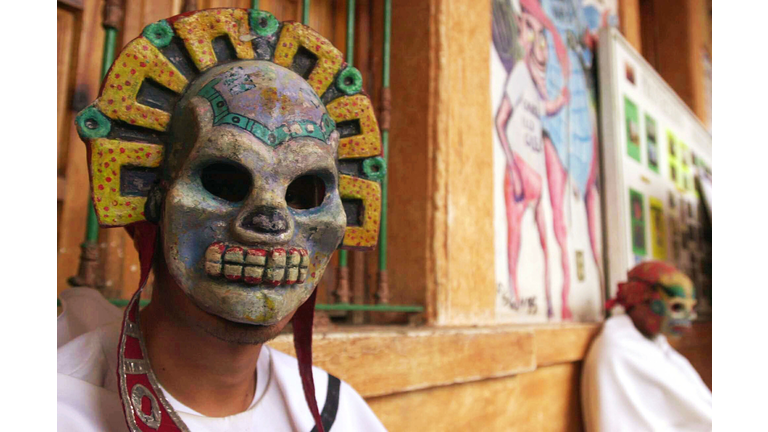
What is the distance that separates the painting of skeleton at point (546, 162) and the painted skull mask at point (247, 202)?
62.5 inches

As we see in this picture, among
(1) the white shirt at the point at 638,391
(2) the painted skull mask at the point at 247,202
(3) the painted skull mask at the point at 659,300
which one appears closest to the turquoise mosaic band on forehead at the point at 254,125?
(2) the painted skull mask at the point at 247,202

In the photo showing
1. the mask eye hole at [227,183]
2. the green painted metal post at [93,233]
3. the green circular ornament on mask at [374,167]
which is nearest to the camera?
the mask eye hole at [227,183]

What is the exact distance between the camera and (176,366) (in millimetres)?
738

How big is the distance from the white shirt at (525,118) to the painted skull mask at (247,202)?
70.9 inches

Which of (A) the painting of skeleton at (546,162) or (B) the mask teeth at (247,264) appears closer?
(B) the mask teeth at (247,264)

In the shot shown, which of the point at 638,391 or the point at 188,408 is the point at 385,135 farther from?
the point at 638,391

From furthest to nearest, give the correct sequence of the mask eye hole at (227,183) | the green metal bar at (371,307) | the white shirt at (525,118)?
the white shirt at (525,118)
the green metal bar at (371,307)
the mask eye hole at (227,183)

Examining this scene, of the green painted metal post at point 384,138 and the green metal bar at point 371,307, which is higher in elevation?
the green painted metal post at point 384,138

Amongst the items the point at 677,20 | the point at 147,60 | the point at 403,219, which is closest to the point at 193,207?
the point at 147,60

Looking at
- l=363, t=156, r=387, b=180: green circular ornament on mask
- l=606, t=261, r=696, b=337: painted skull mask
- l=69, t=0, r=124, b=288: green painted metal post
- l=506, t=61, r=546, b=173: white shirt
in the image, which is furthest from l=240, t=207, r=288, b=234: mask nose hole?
l=606, t=261, r=696, b=337: painted skull mask

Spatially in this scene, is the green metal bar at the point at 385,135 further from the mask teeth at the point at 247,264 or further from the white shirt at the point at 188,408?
the mask teeth at the point at 247,264

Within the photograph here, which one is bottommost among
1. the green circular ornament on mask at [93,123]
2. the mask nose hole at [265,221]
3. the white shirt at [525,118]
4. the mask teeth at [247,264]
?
the mask teeth at [247,264]

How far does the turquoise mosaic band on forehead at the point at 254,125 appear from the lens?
68cm

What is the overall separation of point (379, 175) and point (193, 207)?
12.9 inches
